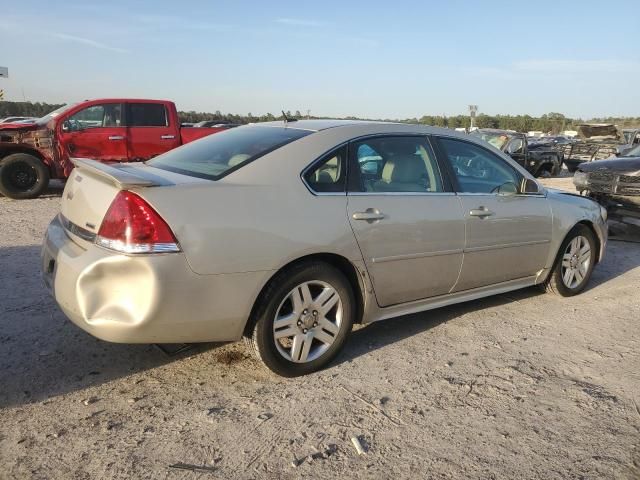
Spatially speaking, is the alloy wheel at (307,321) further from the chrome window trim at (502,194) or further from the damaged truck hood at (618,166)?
the damaged truck hood at (618,166)

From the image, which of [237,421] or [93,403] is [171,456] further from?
[93,403]

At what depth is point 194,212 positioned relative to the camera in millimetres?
2795

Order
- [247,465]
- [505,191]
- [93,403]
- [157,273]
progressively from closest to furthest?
[247,465], [157,273], [93,403], [505,191]

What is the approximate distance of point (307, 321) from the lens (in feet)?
10.7

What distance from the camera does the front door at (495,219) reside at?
13.3 ft

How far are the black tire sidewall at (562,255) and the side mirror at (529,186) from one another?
69 centimetres

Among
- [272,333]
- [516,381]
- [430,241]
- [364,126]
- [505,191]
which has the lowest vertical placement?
[516,381]

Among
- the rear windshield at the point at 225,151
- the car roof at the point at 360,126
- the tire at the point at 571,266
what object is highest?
the car roof at the point at 360,126

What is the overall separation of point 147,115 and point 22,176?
8.40ft

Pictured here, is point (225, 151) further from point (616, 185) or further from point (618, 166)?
point (618, 166)

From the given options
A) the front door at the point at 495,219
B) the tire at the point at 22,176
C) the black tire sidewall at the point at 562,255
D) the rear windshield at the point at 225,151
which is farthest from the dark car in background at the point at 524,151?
the rear windshield at the point at 225,151

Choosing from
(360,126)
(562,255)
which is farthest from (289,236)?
(562,255)

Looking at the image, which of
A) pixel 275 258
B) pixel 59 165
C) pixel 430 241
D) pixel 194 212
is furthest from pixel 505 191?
pixel 59 165

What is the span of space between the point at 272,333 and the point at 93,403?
3.32ft
